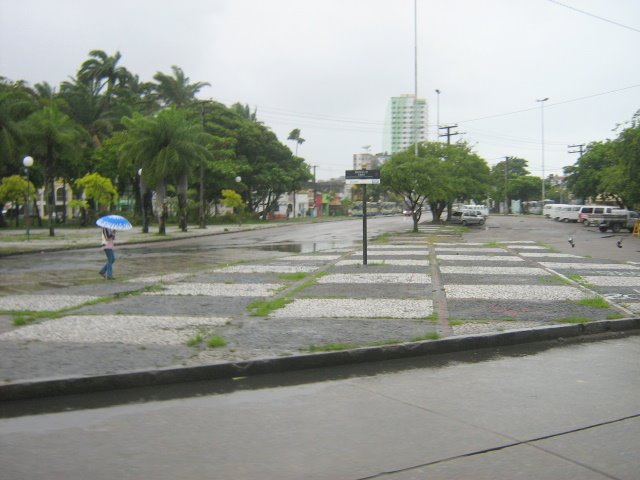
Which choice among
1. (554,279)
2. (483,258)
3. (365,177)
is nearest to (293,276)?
(365,177)

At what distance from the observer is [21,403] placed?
17.8 ft

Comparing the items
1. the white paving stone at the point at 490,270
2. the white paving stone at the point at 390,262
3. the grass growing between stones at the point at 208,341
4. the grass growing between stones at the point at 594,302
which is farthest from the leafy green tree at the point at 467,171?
the grass growing between stones at the point at 208,341

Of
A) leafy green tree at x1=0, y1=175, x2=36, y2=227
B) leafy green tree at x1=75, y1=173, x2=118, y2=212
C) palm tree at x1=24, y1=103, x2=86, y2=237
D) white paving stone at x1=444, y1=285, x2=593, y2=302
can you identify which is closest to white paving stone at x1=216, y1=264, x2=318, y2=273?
white paving stone at x1=444, y1=285, x2=593, y2=302

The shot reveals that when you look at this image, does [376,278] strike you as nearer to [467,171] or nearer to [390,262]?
[390,262]

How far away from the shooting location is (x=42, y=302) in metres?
10.6

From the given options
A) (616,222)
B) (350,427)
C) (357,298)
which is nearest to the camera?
(350,427)

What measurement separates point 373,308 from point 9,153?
19.7 metres

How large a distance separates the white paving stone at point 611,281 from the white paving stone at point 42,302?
10.4 metres

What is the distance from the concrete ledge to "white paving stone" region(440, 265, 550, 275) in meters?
6.60

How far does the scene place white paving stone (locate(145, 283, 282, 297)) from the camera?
11.6 metres

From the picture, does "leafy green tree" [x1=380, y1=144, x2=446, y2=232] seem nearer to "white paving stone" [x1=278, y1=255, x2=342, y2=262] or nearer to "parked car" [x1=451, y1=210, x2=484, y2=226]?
"parked car" [x1=451, y1=210, x2=484, y2=226]

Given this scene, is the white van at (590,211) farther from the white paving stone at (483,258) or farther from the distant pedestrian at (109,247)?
the distant pedestrian at (109,247)

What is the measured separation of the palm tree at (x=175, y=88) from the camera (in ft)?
195

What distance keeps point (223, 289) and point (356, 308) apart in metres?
3.45
